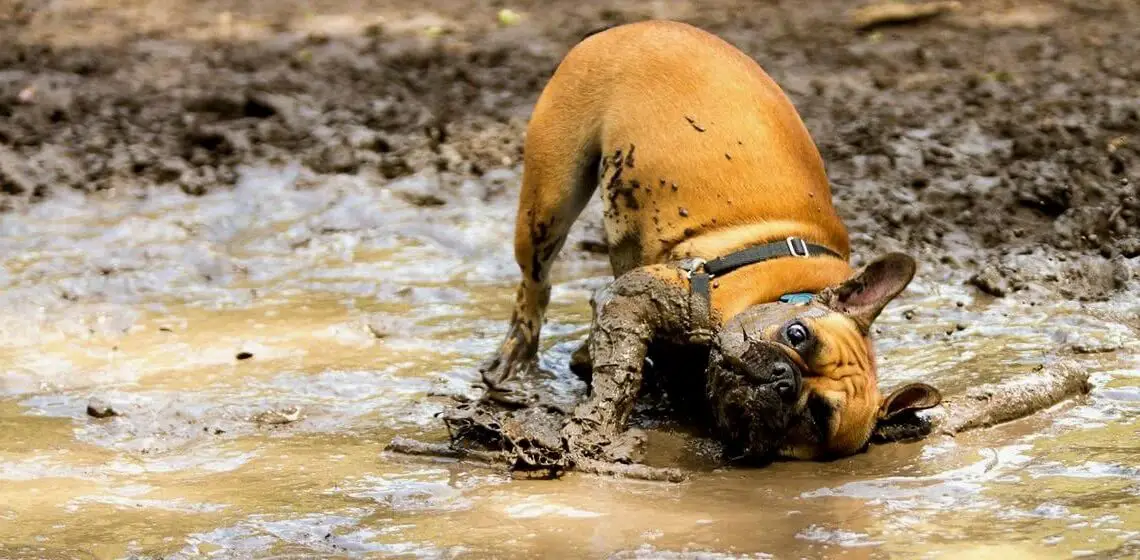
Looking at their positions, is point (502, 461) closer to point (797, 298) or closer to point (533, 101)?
point (797, 298)

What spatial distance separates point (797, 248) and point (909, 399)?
69 cm

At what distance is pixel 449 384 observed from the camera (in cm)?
599

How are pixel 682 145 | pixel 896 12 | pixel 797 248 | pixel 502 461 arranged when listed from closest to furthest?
pixel 502 461 → pixel 797 248 → pixel 682 145 → pixel 896 12

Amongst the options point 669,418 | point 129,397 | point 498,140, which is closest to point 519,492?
point 669,418

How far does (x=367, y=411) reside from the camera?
564 centimetres

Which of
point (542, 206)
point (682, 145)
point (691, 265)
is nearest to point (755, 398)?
point (691, 265)

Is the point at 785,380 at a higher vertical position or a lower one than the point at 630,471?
higher

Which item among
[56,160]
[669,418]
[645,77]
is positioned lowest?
[669,418]

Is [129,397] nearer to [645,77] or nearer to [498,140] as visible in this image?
[645,77]

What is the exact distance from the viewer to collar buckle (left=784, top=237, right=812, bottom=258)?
205 inches

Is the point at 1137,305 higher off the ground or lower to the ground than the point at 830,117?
lower

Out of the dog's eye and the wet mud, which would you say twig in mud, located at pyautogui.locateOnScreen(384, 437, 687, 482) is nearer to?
the wet mud

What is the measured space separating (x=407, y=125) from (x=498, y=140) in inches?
30.2

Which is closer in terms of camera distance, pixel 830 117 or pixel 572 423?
pixel 572 423
